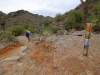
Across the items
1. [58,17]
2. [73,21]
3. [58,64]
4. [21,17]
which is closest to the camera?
[58,64]

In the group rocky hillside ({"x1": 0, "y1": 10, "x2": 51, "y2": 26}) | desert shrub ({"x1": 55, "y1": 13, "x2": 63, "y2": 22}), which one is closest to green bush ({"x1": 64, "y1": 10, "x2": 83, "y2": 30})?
desert shrub ({"x1": 55, "y1": 13, "x2": 63, "y2": 22})

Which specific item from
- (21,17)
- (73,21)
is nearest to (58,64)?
(73,21)

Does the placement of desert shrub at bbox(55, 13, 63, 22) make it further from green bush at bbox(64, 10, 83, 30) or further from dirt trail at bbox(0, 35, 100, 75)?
dirt trail at bbox(0, 35, 100, 75)

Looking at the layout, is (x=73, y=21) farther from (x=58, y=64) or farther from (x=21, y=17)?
(x=21, y=17)

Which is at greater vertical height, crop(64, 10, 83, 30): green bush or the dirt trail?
crop(64, 10, 83, 30): green bush

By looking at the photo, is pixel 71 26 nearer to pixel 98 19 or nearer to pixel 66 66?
pixel 98 19

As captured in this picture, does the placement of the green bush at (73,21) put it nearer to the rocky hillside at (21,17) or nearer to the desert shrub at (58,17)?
the desert shrub at (58,17)

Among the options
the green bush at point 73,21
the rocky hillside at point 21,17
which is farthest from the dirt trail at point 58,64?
the rocky hillside at point 21,17

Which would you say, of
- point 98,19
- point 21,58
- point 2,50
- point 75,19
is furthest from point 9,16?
point 21,58

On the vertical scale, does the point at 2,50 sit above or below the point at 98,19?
below

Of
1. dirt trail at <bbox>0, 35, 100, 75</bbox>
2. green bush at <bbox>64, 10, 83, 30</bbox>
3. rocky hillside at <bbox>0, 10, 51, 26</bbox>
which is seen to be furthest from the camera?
rocky hillside at <bbox>0, 10, 51, 26</bbox>

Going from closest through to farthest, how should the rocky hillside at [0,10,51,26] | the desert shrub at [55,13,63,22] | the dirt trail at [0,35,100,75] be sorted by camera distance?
the dirt trail at [0,35,100,75]
the desert shrub at [55,13,63,22]
the rocky hillside at [0,10,51,26]

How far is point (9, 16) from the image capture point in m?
55.0

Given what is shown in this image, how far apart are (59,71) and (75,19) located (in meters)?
17.5
